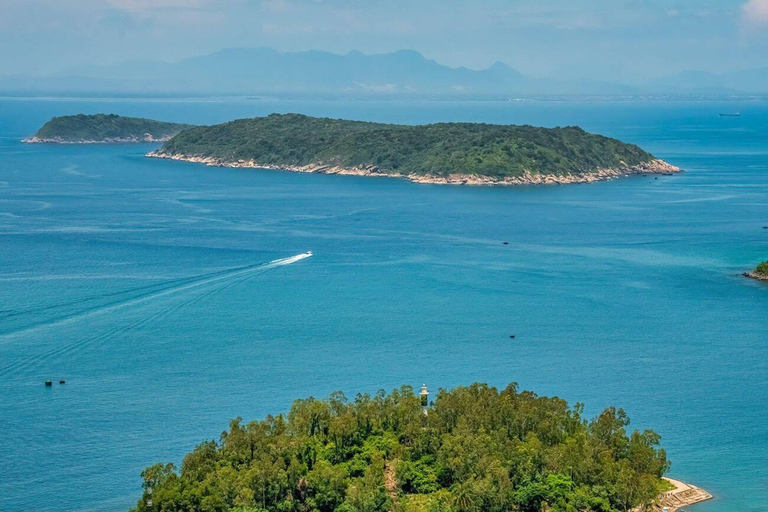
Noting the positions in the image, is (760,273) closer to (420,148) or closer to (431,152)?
(431,152)

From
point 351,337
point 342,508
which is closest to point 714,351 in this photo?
point 351,337

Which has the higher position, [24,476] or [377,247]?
[377,247]

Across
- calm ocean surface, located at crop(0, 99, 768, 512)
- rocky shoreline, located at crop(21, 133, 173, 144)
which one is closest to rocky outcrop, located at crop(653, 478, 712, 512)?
calm ocean surface, located at crop(0, 99, 768, 512)

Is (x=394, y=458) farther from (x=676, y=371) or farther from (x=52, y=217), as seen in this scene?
(x=52, y=217)

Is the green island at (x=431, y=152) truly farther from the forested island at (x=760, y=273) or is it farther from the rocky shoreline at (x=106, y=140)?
the forested island at (x=760, y=273)

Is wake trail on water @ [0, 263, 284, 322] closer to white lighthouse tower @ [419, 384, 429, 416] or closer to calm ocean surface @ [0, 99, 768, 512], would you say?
calm ocean surface @ [0, 99, 768, 512]
